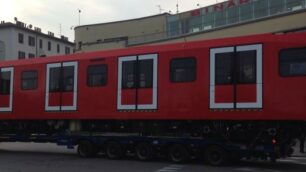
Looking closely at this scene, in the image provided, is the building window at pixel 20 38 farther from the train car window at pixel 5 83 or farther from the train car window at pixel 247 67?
the train car window at pixel 247 67

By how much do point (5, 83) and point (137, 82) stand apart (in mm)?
6762

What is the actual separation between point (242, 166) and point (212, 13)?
139 ft

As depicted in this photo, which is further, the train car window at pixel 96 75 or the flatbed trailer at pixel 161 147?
the train car window at pixel 96 75

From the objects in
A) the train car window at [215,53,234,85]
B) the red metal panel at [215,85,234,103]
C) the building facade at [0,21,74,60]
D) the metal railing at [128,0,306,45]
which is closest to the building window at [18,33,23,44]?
the building facade at [0,21,74,60]

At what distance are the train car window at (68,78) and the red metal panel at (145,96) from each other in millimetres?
3106

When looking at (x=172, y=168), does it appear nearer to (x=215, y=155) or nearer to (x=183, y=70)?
(x=215, y=155)

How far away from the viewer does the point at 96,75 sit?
19.6m

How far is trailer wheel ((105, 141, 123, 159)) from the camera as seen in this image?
62.0ft

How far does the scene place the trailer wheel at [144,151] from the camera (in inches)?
713

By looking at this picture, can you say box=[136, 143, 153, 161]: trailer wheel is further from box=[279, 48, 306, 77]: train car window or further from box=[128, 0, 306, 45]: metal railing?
box=[128, 0, 306, 45]: metal railing

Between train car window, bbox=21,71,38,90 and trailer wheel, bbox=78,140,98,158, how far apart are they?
3176 millimetres

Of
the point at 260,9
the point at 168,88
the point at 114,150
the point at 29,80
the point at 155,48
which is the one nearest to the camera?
the point at 168,88

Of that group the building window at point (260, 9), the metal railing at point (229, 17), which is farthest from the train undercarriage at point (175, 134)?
the building window at point (260, 9)

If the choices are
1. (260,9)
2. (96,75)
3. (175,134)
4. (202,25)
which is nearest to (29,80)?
(96,75)
